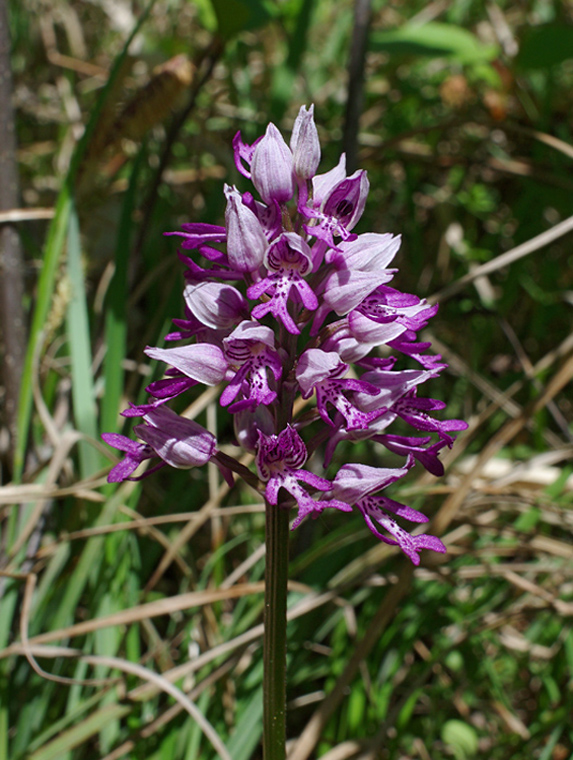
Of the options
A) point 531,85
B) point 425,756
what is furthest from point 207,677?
Result: point 531,85

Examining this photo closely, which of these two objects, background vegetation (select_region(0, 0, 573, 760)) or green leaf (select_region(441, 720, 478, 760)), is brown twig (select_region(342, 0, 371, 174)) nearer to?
background vegetation (select_region(0, 0, 573, 760))

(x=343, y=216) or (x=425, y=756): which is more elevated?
(x=343, y=216)

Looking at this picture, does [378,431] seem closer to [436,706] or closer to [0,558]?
[436,706]

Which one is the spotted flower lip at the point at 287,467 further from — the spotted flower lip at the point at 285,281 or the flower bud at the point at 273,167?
the flower bud at the point at 273,167

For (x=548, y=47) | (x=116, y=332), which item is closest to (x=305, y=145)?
(x=116, y=332)

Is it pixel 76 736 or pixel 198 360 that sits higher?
pixel 198 360

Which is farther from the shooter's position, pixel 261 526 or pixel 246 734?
pixel 261 526

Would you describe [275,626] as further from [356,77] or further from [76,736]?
[356,77]
